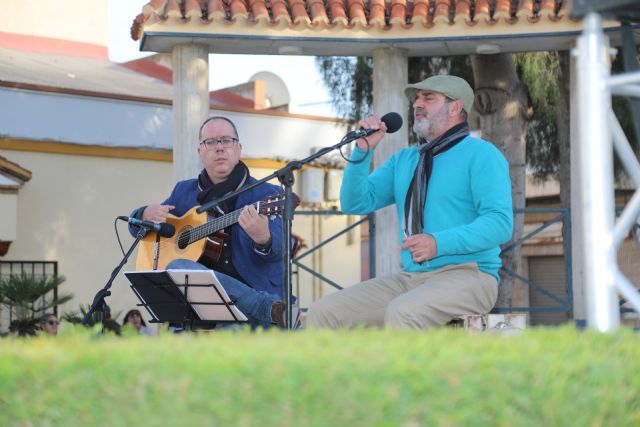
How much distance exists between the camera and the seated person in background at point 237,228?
535 centimetres

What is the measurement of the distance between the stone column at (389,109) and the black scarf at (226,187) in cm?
268

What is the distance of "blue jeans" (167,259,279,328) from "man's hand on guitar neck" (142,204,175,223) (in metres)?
0.49

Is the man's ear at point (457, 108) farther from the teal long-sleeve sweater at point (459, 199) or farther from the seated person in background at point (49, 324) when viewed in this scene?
the seated person in background at point (49, 324)

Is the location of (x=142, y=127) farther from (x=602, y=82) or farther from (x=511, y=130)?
(x=602, y=82)

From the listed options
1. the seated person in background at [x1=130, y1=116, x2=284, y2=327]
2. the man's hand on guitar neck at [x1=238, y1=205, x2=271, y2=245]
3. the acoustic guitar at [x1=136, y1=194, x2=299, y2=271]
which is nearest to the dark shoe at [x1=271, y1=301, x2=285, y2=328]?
the seated person in background at [x1=130, y1=116, x2=284, y2=327]

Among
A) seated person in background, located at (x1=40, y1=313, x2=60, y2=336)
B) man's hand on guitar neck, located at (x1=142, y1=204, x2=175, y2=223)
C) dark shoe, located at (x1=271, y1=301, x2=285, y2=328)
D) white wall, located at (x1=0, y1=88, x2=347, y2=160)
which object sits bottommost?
seated person in background, located at (x1=40, y1=313, x2=60, y2=336)

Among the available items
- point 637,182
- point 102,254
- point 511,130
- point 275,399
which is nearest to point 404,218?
point 637,182

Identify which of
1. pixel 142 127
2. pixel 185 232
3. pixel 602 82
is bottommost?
pixel 185 232

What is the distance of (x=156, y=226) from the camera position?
18.2 feet

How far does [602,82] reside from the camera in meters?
2.77

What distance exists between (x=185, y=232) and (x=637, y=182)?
317cm

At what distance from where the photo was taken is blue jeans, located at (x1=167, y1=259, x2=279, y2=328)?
5.34 meters

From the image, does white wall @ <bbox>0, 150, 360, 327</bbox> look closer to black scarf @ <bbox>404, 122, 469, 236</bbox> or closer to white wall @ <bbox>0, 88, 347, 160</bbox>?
white wall @ <bbox>0, 88, 347, 160</bbox>

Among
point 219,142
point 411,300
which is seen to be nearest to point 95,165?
point 219,142
